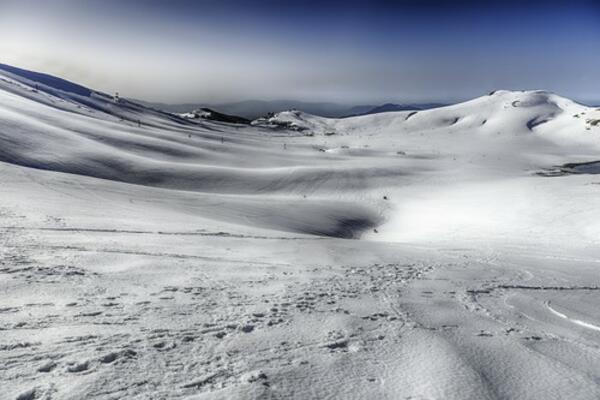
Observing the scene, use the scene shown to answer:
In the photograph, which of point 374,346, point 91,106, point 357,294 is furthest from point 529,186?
point 91,106

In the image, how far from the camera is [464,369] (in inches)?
191

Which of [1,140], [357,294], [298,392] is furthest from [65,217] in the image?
[1,140]

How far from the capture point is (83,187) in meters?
20.4

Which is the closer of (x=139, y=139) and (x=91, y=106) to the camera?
(x=139, y=139)

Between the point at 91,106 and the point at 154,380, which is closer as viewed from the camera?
the point at 154,380

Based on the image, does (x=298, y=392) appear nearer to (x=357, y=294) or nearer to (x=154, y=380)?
(x=154, y=380)

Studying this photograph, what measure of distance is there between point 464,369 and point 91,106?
2828 inches

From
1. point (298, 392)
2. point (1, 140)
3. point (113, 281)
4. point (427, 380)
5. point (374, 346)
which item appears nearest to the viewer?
point (298, 392)

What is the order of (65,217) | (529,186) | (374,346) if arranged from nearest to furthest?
(374,346)
(65,217)
(529,186)

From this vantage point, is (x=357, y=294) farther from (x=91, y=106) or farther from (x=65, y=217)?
(x=91, y=106)

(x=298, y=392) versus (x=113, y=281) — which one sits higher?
(x=298, y=392)

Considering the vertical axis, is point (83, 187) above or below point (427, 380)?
below

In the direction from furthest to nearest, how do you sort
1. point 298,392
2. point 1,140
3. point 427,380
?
point 1,140
point 427,380
point 298,392

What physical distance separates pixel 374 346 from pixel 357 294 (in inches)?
96.0
